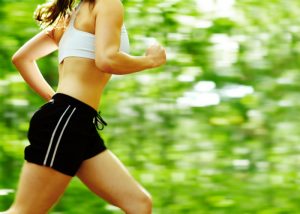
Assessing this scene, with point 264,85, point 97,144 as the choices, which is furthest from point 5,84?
point 97,144

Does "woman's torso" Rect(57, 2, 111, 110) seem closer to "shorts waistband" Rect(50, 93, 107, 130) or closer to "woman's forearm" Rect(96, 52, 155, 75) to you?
"shorts waistband" Rect(50, 93, 107, 130)

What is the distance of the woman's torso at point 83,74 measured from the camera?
393 cm

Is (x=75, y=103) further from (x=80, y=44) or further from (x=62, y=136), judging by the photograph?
(x=80, y=44)

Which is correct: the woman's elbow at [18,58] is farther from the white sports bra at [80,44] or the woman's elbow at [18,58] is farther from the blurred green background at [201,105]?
the blurred green background at [201,105]

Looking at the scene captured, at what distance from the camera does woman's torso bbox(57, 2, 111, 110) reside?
3.93m

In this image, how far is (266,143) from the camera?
259 inches

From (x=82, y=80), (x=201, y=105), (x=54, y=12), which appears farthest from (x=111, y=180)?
(x=201, y=105)

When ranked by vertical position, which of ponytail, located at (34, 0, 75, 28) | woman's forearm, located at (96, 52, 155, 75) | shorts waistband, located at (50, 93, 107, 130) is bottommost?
shorts waistband, located at (50, 93, 107, 130)

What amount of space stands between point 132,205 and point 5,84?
265cm

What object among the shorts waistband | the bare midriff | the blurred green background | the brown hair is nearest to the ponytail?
the brown hair

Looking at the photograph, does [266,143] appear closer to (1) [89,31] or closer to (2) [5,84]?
→ (2) [5,84]

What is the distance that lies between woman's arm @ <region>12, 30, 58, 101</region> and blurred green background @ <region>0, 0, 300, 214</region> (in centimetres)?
175

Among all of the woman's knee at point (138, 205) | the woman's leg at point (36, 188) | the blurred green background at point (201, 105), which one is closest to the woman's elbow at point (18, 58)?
the woman's leg at point (36, 188)

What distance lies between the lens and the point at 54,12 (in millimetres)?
4125
